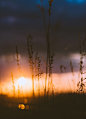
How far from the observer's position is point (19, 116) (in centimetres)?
178

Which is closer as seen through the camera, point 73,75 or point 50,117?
point 50,117

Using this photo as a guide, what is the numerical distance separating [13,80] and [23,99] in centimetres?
39

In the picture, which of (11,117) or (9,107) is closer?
(11,117)

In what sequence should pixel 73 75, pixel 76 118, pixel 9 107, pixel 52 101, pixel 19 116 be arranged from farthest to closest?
pixel 73 75 < pixel 52 101 < pixel 9 107 < pixel 19 116 < pixel 76 118

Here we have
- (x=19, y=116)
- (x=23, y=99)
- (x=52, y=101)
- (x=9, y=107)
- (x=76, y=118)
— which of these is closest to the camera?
(x=76, y=118)

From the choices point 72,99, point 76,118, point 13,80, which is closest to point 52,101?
point 72,99

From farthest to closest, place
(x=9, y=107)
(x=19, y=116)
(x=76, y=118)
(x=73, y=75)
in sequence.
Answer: (x=73, y=75) < (x=9, y=107) < (x=19, y=116) < (x=76, y=118)

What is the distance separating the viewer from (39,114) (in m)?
1.78

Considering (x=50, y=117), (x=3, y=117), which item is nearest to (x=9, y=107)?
(x=3, y=117)

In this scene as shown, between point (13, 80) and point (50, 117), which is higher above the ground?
point (13, 80)

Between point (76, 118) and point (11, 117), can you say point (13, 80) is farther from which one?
point (76, 118)

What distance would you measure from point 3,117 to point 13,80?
0.91 m

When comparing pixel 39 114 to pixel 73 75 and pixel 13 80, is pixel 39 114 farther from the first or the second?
pixel 73 75

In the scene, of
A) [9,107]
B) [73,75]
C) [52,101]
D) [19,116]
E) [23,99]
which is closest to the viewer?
[19,116]
